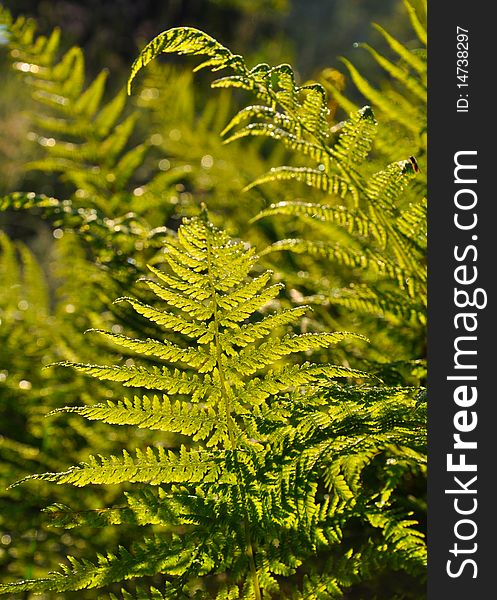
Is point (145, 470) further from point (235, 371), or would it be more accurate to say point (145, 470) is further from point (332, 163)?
point (332, 163)

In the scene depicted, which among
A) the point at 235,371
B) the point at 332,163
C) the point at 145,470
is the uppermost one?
the point at 332,163

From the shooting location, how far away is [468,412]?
714 millimetres

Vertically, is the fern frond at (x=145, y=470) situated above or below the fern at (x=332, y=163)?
below

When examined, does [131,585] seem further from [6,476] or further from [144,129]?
[144,129]

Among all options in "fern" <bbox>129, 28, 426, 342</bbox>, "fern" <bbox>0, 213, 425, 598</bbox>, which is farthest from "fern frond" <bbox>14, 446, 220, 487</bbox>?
"fern" <bbox>129, 28, 426, 342</bbox>

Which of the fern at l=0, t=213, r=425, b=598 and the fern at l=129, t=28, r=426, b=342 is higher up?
the fern at l=129, t=28, r=426, b=342

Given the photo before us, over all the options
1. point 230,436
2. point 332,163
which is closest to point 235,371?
point 230,436

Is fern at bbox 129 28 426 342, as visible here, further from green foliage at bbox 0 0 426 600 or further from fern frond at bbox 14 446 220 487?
fern frond at bbox 14 446 220 487

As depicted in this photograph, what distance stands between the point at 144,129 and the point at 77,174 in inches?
137

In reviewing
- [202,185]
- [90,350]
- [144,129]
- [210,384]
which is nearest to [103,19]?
[144,129]

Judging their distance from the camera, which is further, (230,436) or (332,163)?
(332,163)

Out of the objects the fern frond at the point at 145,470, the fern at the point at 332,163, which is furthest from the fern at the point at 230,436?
the fern at the point at 332,163

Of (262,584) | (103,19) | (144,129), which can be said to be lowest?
(262,584)

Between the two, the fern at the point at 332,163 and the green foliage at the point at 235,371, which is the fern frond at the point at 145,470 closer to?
Answer: the green foliage at the point at 235,371
